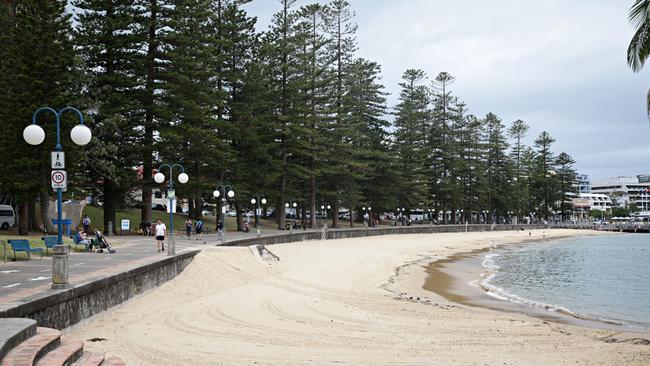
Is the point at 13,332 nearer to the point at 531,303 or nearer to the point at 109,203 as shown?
the point at 531,303

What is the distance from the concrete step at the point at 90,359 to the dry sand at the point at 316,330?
66 cm

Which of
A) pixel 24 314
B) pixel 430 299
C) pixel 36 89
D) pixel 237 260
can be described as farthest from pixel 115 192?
pixel 24 314

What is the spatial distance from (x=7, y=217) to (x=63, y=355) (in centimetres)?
3575

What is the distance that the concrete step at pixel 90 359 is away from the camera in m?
7.80

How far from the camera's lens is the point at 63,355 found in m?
7.57

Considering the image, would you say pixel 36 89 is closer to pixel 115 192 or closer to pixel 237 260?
pixel 115 192

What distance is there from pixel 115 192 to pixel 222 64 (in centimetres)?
1540

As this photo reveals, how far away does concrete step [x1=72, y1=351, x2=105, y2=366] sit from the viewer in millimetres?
7797

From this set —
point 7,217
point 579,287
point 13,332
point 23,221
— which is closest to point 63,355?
point 13,332

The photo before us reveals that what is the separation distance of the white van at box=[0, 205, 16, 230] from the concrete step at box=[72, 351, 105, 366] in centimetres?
3417

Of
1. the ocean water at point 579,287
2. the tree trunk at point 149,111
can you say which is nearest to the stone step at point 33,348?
the ocean water at point 579,287

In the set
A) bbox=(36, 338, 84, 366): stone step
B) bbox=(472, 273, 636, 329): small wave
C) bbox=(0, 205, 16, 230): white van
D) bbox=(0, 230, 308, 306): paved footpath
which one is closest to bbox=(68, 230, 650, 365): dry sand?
bbox=(36, 338, 84, 366): stone step

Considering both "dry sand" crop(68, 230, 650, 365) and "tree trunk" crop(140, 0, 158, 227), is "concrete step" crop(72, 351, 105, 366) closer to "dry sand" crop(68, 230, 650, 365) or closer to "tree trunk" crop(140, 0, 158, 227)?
"dry sand" crop(68, 230, 650, 365)

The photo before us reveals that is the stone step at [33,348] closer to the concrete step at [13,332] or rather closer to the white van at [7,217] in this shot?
the concrete step at [13,332]
